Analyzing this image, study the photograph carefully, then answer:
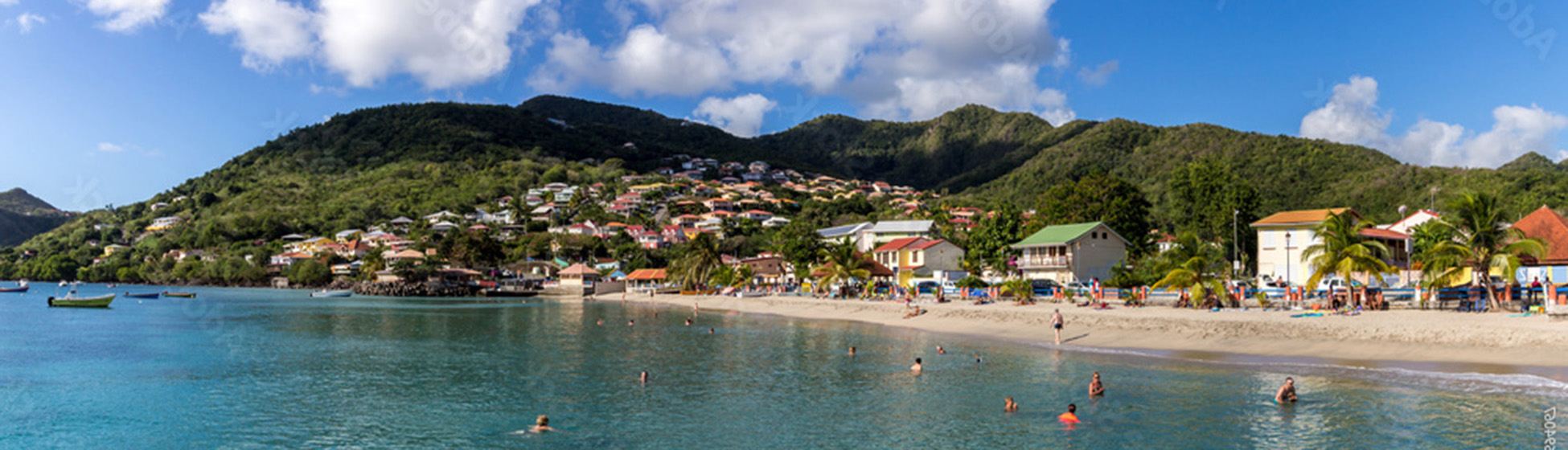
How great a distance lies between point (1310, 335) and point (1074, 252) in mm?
30077

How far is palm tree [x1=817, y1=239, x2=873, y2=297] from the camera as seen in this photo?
222ft

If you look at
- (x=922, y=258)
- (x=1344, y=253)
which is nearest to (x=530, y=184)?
(x=922, y=258)

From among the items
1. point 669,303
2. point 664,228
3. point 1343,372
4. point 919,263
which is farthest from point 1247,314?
point 664,228

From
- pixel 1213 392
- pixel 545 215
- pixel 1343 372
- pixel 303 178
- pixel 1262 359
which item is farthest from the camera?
pixel 303 178

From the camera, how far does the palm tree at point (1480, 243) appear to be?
3077 cm

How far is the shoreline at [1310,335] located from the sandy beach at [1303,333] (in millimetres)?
32

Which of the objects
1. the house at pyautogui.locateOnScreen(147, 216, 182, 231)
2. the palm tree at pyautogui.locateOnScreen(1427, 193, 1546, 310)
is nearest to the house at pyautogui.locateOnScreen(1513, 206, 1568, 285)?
the palm tree at pyautogui.locateOnScreen(1427, 193, 1546, 310)

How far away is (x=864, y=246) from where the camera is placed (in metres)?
106

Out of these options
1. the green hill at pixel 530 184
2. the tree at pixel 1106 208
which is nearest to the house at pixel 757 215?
the green hill at pixel 530 184

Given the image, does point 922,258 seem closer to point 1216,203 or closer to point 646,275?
point 1216,203

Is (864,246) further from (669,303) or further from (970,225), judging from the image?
(669,303)

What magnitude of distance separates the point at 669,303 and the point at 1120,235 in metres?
38.4

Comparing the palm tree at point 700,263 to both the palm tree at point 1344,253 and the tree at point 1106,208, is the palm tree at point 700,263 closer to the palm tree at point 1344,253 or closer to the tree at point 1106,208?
the tree at point 1106,208

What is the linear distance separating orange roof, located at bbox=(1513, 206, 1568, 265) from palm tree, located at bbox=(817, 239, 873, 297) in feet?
130
